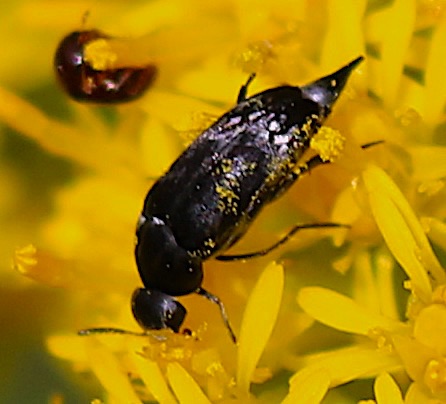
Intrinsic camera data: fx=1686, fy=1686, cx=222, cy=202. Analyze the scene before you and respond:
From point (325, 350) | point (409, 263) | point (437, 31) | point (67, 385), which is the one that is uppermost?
point (437, 31)

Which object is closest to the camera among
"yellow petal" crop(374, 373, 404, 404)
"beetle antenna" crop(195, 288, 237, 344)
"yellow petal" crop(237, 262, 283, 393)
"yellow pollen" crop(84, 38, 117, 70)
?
"yellow petal" crop(374, 373, 404, 404)

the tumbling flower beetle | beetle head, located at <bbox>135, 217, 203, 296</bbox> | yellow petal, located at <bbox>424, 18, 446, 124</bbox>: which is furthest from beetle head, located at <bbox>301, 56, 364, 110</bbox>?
beetle head, located at <bbox>135, 217, 203, 296</bbox>

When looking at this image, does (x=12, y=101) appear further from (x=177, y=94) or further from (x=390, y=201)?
(x=390, y=201)

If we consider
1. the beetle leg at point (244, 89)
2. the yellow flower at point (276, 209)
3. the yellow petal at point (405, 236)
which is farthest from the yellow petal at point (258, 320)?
the beetle leg at point (244, 89)

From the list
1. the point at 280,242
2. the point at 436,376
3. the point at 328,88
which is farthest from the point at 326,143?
the point at 436,376

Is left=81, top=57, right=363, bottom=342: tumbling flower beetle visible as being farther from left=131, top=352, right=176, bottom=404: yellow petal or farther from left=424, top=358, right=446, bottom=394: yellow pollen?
left=424, top=358, right=446, bottom=394: yellow pollen

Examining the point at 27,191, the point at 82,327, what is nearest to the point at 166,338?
the point at 82,327
